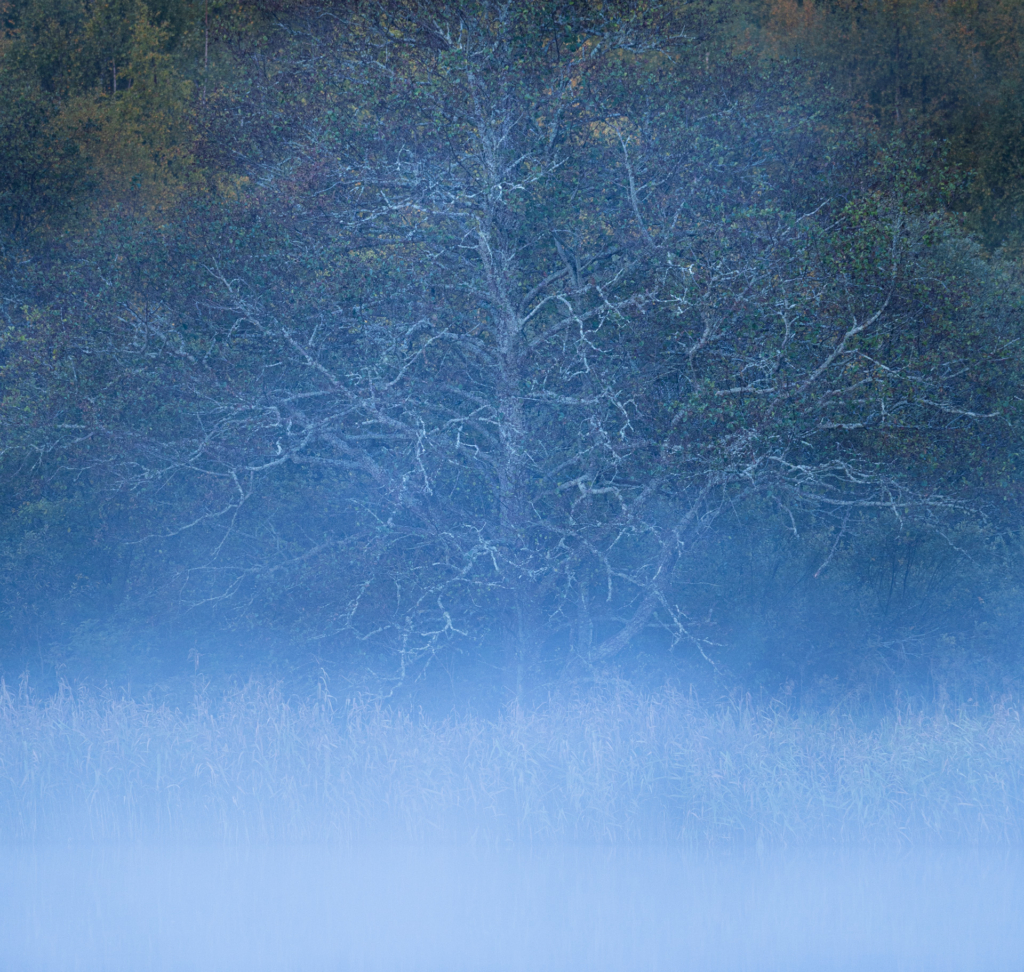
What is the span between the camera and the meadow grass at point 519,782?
9391 millimetres

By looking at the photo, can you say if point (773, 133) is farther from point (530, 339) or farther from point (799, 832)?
point (799, 832)

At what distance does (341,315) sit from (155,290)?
1758mm

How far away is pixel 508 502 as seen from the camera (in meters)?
12.2

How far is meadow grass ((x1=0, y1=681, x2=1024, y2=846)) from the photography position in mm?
9391

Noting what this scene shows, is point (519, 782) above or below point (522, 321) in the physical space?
below

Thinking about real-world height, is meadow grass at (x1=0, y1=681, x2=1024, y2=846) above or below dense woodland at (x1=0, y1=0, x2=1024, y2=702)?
below

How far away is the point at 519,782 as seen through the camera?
31.2 ft

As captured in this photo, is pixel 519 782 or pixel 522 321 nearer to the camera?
pixel 519 782

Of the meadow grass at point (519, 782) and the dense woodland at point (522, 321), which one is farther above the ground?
the dense woodland at point (522, 321)

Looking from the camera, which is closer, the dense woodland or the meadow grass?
the meadow grass

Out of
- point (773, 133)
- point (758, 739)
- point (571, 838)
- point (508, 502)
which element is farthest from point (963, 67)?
point (571, 838)

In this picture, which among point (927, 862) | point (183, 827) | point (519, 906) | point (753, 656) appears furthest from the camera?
point (753, 656)

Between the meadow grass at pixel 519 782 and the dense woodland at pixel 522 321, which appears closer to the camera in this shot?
the meadow grass at pixel 519 782

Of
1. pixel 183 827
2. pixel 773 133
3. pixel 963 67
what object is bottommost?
pixel 183 827
